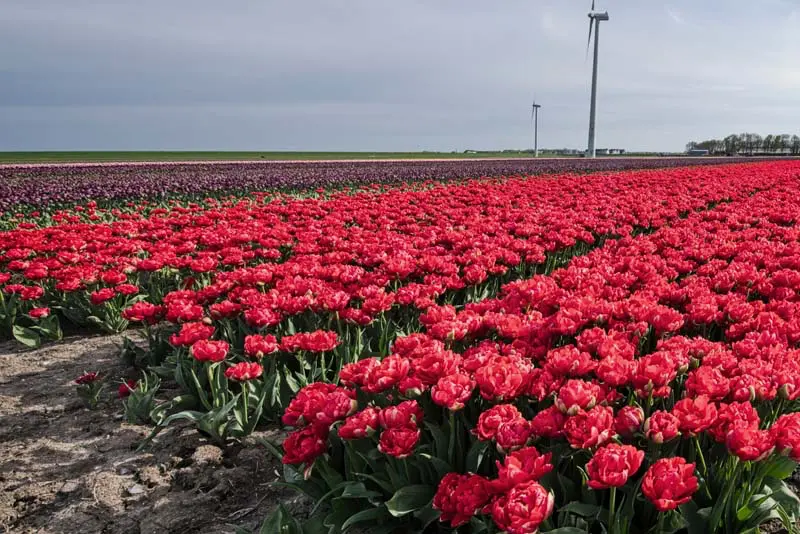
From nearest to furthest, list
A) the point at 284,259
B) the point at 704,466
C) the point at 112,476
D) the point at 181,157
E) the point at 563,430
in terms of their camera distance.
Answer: the point at 563,430
the point at 704,466
the point at 112,476
the point at 284,259
the point at 181,157

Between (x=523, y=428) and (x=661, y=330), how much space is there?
164cm

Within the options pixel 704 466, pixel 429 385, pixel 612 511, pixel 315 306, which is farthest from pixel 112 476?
pixel 704 466

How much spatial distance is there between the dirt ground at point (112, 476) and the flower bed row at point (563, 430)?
53 cm

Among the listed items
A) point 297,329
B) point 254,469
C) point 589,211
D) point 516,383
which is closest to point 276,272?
point 297,329

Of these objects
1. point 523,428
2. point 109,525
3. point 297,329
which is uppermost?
point 523,428

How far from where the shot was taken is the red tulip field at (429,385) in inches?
89.7

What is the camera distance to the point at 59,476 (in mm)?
3590

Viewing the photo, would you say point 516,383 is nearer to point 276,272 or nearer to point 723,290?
point 723,290

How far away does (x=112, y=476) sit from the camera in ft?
11.7

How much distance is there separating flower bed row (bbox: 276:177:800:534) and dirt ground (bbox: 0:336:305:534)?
1.73ft

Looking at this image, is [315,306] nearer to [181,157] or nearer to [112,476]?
[112,476]

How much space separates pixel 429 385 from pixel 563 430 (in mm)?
707

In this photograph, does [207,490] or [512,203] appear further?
[512,203]

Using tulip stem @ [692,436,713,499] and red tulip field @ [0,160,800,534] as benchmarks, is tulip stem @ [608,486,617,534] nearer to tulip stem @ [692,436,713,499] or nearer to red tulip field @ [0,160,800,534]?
→ red tulip field @ [0,160,800,534]
